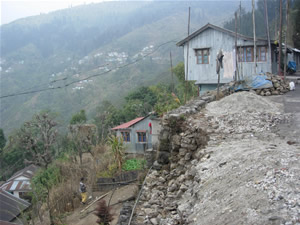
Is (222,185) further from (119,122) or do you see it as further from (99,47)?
(99,47)

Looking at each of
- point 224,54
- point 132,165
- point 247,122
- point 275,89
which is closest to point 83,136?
point 132,165

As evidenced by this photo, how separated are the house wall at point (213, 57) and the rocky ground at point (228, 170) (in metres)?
8.14

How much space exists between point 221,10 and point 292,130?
140451 mm

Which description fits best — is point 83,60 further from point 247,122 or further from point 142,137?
point 247,122

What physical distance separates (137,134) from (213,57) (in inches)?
343

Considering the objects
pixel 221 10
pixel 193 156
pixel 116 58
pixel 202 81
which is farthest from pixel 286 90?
pixel 221 10

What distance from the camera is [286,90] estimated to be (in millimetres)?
12984

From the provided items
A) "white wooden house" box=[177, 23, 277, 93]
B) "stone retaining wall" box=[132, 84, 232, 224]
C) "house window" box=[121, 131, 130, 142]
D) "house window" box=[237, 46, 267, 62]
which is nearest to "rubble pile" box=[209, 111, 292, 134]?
"stone retaining wall" box=[132, 84, 232, 224]

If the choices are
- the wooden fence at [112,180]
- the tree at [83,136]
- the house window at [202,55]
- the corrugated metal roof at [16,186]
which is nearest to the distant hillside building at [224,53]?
the house window at [202,55]

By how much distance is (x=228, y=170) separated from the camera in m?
5.11

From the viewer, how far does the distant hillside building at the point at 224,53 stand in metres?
16.6

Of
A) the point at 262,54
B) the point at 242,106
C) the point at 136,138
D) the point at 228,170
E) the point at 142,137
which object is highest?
the point at 262,54

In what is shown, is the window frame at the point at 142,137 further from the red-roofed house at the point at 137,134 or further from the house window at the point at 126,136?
the house window at the point at 126,136

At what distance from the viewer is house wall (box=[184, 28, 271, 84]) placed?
17.4 meters
